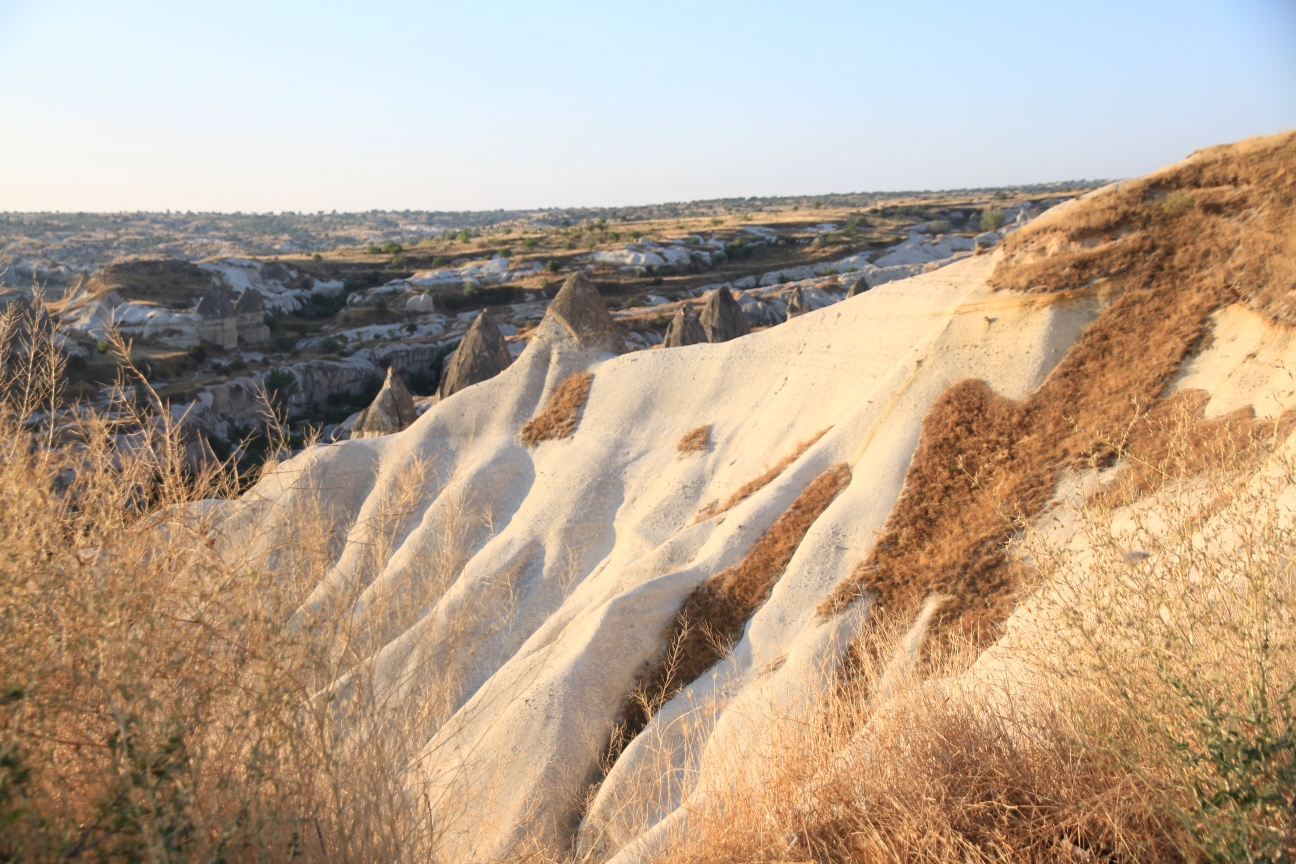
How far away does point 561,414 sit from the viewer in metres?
21.4

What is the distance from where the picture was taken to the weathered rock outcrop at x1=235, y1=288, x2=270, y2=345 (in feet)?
199

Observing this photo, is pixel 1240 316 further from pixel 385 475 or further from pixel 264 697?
pixel 385 475

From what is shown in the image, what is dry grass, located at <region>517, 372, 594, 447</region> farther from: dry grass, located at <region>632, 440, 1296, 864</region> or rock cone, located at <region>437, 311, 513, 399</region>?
dry grass, located at <region>632, 440, 1296, 864</region>

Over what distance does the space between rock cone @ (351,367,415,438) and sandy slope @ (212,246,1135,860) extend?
5.65 m

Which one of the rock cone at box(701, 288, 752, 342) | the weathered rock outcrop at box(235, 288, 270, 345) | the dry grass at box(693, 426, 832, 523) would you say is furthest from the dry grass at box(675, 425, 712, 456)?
the weathered rock outcrop at box(235, 288, 270, 345)

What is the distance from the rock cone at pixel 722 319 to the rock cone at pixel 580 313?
47.0ft

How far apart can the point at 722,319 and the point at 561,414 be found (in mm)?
18439

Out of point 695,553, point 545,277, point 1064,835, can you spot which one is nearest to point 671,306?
point 545,277

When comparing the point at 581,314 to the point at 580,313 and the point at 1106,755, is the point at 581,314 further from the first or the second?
the point at 1106,755

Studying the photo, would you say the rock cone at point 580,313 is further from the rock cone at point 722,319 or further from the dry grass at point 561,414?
the rock cone at point 722,319

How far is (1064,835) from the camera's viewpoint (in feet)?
14.4

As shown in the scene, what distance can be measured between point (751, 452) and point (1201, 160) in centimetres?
931

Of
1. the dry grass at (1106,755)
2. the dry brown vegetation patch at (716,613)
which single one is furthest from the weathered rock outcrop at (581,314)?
the dry grass at (1106,755)

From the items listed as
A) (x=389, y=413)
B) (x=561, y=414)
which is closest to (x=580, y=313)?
(x=561, y=414)
